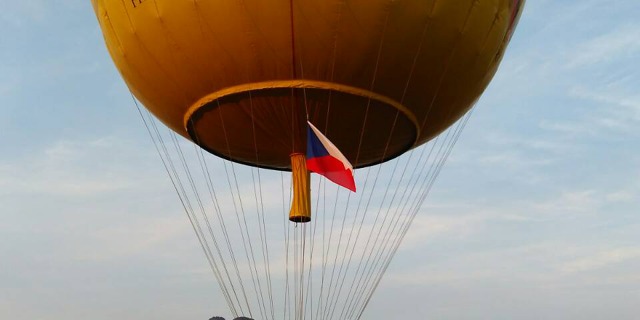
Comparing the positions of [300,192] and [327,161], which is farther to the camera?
[300,192]

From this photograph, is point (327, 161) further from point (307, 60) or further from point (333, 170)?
point (307, 60)

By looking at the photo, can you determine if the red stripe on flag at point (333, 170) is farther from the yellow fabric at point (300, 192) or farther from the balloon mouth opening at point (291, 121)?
the yellow fabric at point (300, 192)

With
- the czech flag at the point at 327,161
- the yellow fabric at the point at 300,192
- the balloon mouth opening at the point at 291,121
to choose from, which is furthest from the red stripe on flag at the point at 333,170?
the yellow fabric at the point at 300,192

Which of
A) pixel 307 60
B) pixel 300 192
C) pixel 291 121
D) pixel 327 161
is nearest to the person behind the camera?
pixel 307 60

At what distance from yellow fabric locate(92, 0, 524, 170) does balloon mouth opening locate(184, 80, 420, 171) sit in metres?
0.03

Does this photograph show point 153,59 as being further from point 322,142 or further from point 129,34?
point 322,142

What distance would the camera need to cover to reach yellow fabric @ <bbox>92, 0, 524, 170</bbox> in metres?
9.52

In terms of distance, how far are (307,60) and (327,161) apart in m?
1.76

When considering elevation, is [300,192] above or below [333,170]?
above

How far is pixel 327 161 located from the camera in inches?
417

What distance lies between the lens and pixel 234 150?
12578mm

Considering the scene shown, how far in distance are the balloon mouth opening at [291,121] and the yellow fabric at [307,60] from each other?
0.03 metres

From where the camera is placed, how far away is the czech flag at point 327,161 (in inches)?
410

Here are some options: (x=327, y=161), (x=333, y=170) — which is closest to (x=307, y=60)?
(x=327, y=161)
